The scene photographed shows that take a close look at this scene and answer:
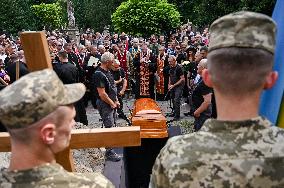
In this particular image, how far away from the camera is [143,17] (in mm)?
18719

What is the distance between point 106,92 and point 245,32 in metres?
6.46

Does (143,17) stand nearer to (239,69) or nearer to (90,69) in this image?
(90,69)

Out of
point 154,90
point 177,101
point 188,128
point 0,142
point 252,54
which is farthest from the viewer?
point 154,90

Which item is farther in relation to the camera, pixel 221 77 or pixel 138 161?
pixel 138 161

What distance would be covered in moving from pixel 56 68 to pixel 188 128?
3.18m

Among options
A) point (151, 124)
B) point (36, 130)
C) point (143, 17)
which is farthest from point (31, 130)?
point (143, 17)

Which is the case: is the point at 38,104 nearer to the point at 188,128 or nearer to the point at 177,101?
the point at 188,128

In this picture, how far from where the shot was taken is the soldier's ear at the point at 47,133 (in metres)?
1.82

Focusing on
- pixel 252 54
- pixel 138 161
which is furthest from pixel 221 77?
pixel 138 161

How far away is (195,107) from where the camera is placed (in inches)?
280

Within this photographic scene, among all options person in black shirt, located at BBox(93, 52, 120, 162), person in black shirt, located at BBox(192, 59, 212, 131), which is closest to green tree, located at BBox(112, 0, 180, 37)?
person in black shirt, located at BBox(93, 52, 120, 162)

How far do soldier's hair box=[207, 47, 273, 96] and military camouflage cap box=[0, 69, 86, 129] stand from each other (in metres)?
0.60

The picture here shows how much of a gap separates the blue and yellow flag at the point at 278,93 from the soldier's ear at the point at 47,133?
1582mm

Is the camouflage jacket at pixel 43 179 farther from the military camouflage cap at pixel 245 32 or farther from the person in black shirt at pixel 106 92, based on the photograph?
the person in black shirt at pixel 106 92
